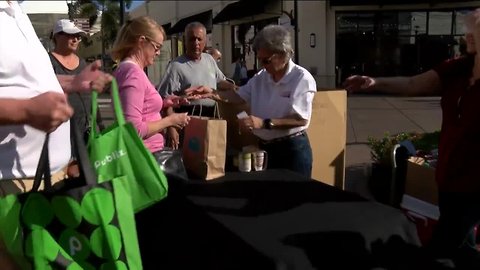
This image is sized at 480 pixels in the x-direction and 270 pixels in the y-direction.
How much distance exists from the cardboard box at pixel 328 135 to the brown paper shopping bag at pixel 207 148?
1.76 metres

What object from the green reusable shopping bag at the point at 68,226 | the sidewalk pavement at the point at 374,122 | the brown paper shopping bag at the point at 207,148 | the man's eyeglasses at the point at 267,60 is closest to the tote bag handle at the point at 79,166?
the green reusable shopping bag at the point at 68,226

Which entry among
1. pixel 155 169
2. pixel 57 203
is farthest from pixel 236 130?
pixel 57 203

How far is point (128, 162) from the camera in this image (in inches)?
63.3

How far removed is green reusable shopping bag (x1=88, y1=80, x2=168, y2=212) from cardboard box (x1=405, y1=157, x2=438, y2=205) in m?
2.27

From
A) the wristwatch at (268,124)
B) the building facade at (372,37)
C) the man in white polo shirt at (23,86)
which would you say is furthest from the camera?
the building facade at (372,37)

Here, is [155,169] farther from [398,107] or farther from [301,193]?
[398,107]

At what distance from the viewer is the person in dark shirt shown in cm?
233

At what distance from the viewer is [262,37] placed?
312 cm

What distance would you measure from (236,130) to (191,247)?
1.85 meters

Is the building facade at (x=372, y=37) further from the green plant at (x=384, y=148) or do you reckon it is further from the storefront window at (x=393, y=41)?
the green plant at (x=384, y=148)

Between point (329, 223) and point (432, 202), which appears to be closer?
point (329, 223)

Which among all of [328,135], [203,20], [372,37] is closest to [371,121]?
[328,135]

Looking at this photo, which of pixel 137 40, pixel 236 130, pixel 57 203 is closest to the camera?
pixel 57 203

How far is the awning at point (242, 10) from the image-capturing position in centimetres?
2130
